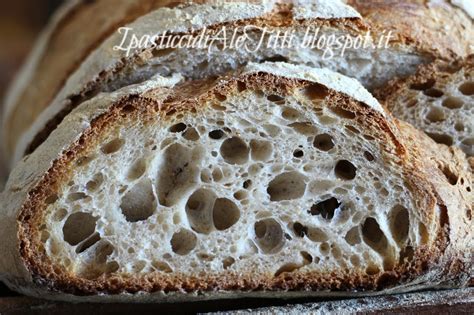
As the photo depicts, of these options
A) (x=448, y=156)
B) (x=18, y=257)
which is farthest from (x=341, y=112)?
(x=18, y=257)

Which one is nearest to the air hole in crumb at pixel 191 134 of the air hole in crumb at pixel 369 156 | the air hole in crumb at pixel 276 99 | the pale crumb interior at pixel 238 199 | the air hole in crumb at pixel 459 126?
the pale crumb interior at pixel 238 199

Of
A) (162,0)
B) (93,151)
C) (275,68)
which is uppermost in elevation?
(162,0)

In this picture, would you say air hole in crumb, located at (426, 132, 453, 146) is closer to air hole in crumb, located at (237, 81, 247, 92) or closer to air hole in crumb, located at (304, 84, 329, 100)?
air hole in crumb, located at (304, 84, 329, 100)

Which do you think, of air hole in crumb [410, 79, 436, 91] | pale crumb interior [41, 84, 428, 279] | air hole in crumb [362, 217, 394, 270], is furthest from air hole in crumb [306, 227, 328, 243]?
air hole in crumb [410, 79, 436, 91]

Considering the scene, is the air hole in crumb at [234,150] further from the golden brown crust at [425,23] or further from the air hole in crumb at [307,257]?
the golden brown crust at [425,23]

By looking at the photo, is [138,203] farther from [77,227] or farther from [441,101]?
[441,101]

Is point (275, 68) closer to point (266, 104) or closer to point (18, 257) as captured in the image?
point (266, 104)
